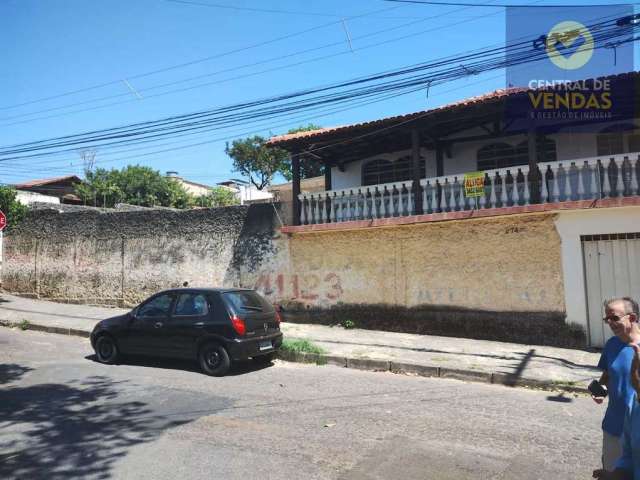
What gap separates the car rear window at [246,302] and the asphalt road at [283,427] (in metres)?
1.00

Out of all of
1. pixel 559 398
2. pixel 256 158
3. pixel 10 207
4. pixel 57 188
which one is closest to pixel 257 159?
pixel 256 158

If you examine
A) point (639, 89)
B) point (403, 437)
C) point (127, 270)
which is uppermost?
point (639, 89)

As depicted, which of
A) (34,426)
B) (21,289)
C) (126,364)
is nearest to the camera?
(34,426)

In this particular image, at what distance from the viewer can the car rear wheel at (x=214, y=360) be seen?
707cm

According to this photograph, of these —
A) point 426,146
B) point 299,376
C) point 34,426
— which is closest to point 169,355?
point 299,376

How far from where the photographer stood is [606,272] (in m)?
8.62

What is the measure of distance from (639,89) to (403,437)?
8.32m

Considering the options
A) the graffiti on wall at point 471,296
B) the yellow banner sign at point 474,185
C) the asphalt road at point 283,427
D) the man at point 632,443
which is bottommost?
the asphalt road at point 283,427

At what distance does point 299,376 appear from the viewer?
7.18 metres

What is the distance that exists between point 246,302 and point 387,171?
24.9 ft

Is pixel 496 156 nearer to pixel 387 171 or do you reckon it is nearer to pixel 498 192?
pixel 498 192

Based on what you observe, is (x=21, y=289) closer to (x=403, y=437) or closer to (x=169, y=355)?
(x=169, y=355)

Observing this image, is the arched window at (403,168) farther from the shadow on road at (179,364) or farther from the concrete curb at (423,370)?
the shadow on road at (179,364)

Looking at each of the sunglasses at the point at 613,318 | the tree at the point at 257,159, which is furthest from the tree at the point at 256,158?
the sunglasses at the point at 613,318
